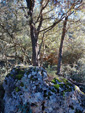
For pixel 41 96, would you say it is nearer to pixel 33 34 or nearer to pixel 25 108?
pixel 25 108

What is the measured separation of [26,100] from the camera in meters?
2.76

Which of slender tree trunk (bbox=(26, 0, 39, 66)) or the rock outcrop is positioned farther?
slender tree trunk (bbox=(26, 0, 39, 66))

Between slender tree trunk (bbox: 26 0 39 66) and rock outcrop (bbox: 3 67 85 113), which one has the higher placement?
slender tree trunk (bbox: 26 0 39 66)

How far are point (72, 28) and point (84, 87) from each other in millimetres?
4258

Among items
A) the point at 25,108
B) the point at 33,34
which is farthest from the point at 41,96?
the point at 33,34

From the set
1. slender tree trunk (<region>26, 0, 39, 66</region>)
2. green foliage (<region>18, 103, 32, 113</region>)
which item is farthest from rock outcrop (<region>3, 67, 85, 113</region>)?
slender tree trunk (<region>26, 0, 39, 66</region>)

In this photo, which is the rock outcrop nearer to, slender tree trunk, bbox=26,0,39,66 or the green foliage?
the green foliage

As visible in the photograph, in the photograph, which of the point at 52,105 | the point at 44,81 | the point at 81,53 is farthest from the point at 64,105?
the point at 81,53

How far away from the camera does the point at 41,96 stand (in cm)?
279

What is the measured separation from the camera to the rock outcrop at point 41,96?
2.70m

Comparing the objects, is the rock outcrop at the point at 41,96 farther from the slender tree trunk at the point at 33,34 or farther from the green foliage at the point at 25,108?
the slender tree trunk at the point at 33,34

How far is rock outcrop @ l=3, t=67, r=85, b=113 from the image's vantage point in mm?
2703

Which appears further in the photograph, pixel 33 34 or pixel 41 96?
pixel 33 34

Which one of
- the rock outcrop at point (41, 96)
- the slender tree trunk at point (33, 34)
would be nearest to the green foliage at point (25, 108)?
the rock outcrop at point (41, 96)
